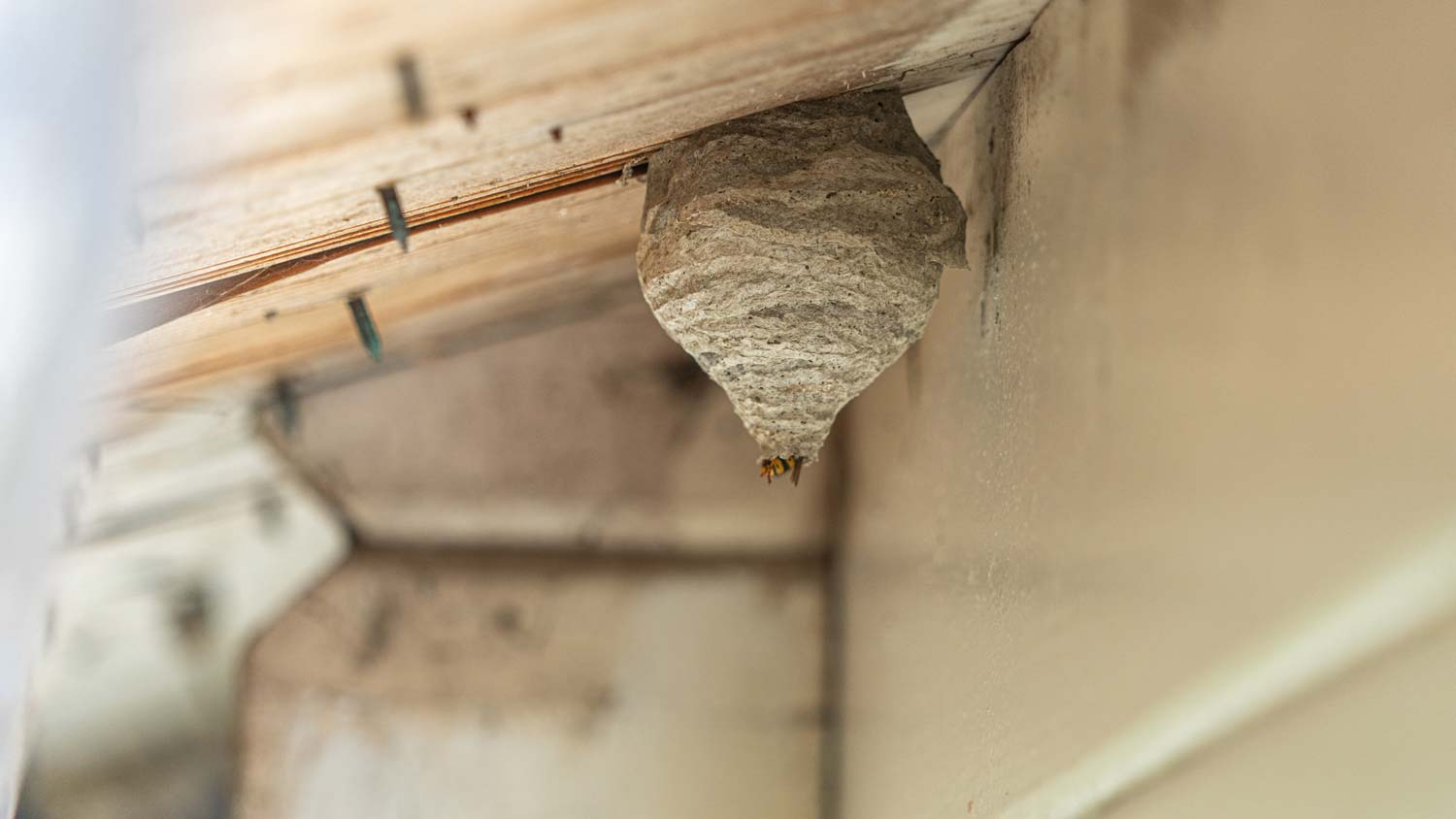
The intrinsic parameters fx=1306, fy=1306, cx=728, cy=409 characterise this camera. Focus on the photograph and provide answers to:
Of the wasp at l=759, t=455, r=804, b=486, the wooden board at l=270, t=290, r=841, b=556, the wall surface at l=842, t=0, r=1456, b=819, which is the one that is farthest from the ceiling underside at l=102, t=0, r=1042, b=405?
the wooden board at l=270, t=290, r=841, b=556

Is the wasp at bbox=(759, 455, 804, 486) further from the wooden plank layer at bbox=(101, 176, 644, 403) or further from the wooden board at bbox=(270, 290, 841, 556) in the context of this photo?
the wooden board at bbox=(270, 290, 841, 556)

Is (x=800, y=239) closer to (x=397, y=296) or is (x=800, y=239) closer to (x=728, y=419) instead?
(x=397, y=296)

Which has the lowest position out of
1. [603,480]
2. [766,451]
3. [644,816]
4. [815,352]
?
[644,816]

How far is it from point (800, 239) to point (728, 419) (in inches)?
83.0

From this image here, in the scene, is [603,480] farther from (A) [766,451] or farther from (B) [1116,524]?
(B) [1116,524]

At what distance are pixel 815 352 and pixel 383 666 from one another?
242 cm

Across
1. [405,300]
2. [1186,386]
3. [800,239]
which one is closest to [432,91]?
[800,239]

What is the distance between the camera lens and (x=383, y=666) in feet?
13.1

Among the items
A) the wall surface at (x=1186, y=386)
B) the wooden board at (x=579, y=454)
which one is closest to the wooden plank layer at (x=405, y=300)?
the wooden board at (x=579, y=454)

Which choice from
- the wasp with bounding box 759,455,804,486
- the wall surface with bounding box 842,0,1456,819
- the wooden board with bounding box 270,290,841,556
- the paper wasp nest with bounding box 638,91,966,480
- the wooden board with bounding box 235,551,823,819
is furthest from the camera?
the wooden board with bounding box 270,290,841,556

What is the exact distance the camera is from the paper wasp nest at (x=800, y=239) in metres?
1.97

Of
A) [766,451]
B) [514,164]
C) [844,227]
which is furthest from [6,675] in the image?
[766,451]

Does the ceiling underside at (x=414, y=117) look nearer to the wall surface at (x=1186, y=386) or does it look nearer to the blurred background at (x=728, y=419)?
the blurred background at (x=728, y=419)

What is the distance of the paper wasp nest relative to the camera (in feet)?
6.45
